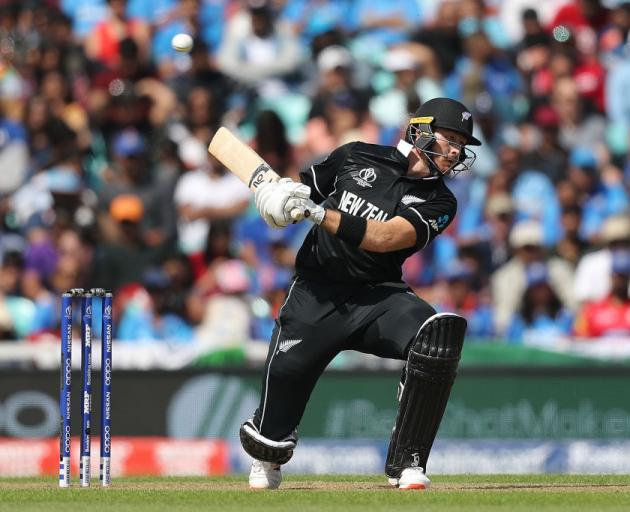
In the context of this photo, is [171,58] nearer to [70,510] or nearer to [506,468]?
[506,468]

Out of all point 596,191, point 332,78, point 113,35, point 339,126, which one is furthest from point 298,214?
point 113,35

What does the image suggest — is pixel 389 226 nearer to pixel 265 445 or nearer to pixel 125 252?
pixel 265 445

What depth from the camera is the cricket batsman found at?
266 inches

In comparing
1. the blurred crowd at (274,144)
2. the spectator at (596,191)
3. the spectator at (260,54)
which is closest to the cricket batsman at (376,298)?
the blurred crowd at (274,144)

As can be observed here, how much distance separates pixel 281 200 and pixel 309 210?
14 cm

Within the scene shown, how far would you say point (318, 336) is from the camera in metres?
7.01

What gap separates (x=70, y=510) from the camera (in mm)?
5898

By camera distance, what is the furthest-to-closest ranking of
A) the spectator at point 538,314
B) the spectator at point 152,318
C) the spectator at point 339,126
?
the spectator at point 339,126
the spectator at point 152,318
the spectator at point 538,314

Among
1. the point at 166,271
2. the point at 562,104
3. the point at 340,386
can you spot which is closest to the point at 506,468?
the point at 340,386

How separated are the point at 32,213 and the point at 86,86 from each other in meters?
1.86

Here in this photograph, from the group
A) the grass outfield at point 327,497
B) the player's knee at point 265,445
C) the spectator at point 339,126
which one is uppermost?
the spectator at point 339,126

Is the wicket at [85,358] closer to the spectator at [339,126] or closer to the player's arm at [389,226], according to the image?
the player's arm at [389,226]

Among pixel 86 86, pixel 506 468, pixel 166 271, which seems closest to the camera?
pixel 506 468

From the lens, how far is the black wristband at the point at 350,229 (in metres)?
6.72
